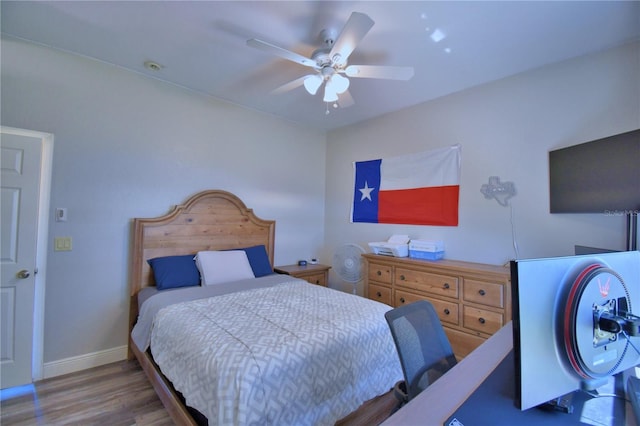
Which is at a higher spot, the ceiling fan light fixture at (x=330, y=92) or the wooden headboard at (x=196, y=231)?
the ceiling fan light fixture at (x=330, y=92)

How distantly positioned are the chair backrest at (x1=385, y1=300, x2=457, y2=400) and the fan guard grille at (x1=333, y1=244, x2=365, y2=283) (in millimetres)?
1677

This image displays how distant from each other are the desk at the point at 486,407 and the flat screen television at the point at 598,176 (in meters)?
1.33

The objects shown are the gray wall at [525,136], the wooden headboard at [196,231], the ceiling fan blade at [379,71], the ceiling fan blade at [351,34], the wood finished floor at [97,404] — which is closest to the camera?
the ceiling fan blade at [351,34]

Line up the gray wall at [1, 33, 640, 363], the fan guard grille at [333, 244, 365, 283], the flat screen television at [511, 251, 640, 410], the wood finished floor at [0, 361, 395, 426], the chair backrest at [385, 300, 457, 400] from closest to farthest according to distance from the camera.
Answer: the flat screen television at [511, 251, 640, 410]
the chair backrest at [385, 300, 457, 400]
the wood finished floor at [0, 361, 395, 426]
the gray wall at [1, 33, 640, 363]
the fan guard grille at [333, 244, 365, 283]

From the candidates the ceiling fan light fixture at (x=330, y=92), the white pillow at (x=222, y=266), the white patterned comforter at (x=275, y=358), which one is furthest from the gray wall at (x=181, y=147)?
the ceiling fan light fixture at (x=330, y=92)

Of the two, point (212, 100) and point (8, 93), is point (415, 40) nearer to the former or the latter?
point (212, 100)

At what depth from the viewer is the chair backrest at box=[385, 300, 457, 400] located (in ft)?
3.44

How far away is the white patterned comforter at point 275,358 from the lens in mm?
1231

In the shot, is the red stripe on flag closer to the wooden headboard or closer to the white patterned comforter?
the white patterned comforter

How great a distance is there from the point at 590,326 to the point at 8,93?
3.60m

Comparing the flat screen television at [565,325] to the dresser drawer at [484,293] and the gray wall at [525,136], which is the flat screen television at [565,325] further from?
the gray wall at [525,136]

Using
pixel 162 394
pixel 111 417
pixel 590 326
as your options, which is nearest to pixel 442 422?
pixel 590 326

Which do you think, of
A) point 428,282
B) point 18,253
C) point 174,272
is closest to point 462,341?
point 428,282

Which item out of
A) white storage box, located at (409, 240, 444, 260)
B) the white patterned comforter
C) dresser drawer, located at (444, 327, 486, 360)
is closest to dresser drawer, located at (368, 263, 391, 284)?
white storage box, located at (409, 240, 444, 260)
